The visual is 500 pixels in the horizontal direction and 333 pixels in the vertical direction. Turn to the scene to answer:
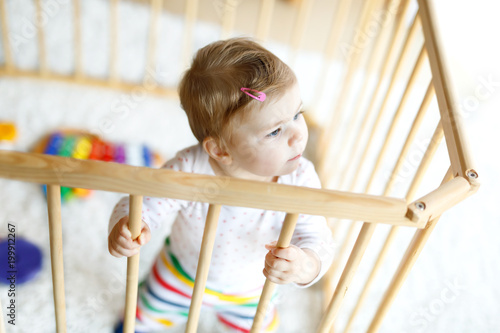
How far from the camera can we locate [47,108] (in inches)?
51.6

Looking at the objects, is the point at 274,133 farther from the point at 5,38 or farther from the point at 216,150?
the point at 5,38

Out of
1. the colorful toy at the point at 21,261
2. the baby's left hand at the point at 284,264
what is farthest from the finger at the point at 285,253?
the colorful toy at the point at 21,261

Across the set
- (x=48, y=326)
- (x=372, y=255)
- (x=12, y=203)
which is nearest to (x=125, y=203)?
(x=48, y=326)

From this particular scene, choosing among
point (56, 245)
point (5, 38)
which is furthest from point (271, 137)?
point (5, 38)

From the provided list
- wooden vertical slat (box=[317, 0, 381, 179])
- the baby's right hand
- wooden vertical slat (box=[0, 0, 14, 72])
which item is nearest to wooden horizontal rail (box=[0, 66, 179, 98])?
wooden vertical slat (box=[0, 0, 14, 72])

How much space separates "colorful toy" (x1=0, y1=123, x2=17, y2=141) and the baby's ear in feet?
2.41

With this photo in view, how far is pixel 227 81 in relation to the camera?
0.62m

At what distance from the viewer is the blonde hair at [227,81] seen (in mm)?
615

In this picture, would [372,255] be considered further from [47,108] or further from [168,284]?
[47,108]

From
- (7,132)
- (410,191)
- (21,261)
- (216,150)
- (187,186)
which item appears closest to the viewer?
(187,186)

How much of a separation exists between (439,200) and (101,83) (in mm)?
1143

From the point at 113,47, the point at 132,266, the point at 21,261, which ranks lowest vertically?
the point at 21,261

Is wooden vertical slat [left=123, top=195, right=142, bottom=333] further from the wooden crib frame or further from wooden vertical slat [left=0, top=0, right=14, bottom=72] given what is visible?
wooden vertical slat [left=0, top=0, right=14, bottom=72]

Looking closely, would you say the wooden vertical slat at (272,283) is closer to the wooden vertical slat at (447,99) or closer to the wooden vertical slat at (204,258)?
the wooden vertical slat at (204,258)
